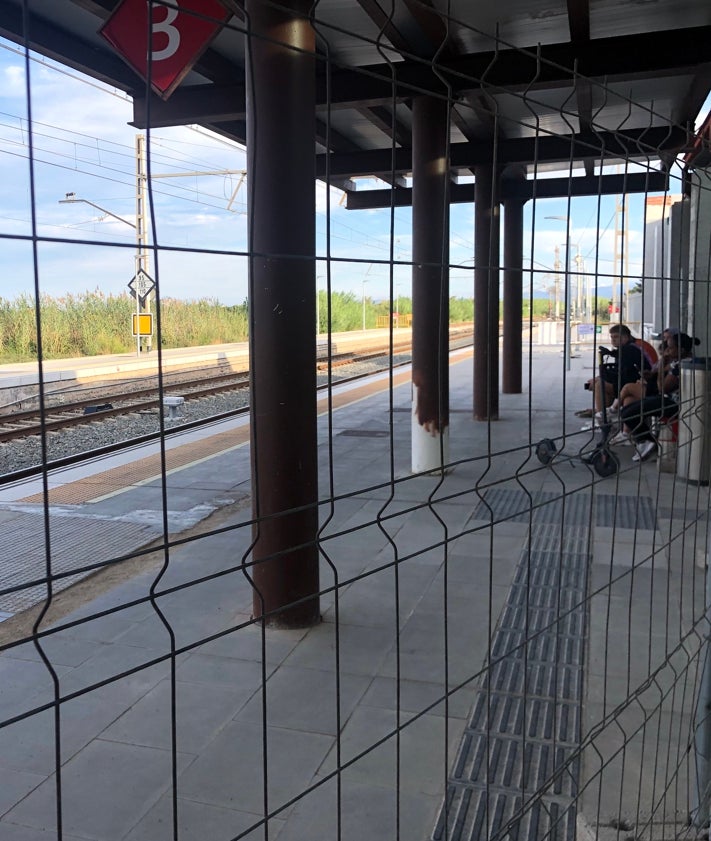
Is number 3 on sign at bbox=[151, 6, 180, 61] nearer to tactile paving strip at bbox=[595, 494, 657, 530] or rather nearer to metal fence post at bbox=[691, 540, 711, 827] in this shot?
metal fence post at bbox=[691, 540, 711, 827]

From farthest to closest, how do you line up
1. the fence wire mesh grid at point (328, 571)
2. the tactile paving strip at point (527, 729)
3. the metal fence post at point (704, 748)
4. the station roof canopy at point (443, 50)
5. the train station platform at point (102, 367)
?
the train station platform at point (102, 367), the station roof canopy at point (443, 50), the metal fence post at point (704, 748), the tactile paving strip at point (527, 729), the fence wire mesh grid at point (328, 571)

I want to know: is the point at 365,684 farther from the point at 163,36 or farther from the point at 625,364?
the point at 625,364

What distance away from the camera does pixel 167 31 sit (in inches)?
130

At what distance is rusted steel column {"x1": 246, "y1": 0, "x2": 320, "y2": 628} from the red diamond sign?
13.3 inches

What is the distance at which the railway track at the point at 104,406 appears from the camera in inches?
402

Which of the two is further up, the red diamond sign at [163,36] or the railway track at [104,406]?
the red diamond sign at [163,36]

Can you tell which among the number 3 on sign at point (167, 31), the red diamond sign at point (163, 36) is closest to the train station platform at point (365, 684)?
the red diamond sign at point (163, 36)

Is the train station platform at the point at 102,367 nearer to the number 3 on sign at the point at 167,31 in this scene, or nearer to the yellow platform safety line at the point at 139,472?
the yellow platform safety line at the point at 139,472

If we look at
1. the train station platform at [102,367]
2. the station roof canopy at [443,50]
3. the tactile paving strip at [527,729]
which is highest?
the station roof canopy at [443,50]

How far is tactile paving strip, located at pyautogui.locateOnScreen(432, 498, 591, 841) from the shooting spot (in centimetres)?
243

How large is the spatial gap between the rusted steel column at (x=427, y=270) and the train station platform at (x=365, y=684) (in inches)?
51.8

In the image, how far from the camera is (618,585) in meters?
4.55

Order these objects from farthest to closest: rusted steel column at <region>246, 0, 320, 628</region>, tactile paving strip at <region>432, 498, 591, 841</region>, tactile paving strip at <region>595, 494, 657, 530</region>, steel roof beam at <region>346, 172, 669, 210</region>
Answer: steel roof beam at <region>346, 172, 669, 210</region>
tactile paving strip at <region>595, 494, 657, 530</region>
rusted steel column at <region>246, 0, 320, 628</region>
tactile paving strip at <region>432, 498, 591, 841</region>

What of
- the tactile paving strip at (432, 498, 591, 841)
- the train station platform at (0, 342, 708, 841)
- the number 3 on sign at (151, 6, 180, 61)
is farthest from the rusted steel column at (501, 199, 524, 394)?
the number 3 on sign at (151, 6, 180, 61)
